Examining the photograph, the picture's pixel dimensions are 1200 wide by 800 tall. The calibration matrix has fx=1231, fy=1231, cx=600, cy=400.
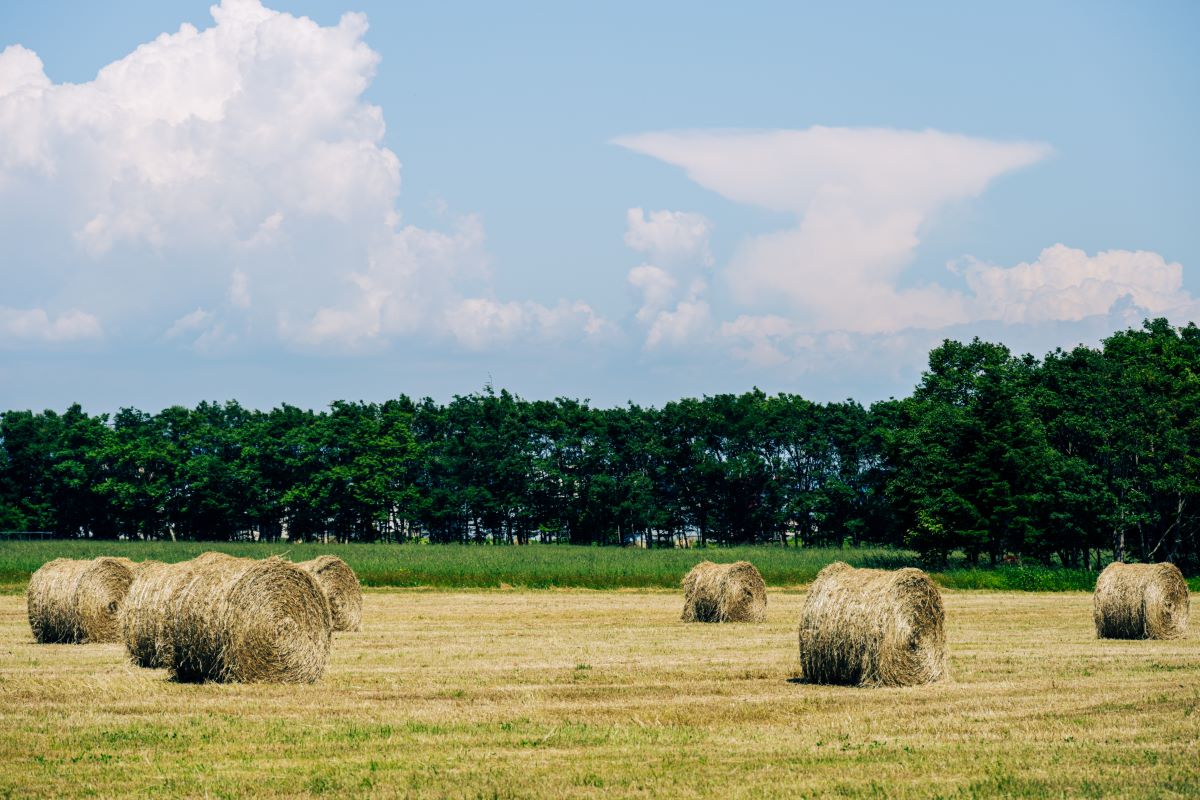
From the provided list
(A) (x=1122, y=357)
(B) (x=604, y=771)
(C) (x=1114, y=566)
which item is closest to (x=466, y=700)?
(B) (x=604, y=771)

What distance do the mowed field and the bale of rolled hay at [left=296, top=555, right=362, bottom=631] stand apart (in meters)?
4.33

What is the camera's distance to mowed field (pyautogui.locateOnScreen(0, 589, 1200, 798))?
11.3 m

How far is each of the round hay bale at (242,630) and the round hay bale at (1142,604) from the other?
17.2 meters

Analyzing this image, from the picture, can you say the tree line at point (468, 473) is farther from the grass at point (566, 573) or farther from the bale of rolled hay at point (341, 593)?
the bale of rolled hay at point (341, 593)

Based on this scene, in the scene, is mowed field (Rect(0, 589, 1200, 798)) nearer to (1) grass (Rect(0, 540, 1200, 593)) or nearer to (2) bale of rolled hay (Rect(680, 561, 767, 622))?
(2) bale of rolled hay (Rect(680, 561, 767, 622))

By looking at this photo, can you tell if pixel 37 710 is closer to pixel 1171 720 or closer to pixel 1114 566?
pixel 1171 720

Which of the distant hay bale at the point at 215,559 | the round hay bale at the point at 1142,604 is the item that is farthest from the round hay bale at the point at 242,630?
the round hay bale at the point at 1142,604

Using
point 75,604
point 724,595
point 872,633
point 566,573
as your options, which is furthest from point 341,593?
point 566,573

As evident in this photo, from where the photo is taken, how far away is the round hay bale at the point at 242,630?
58.8 feet

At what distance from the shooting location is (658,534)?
11275 cm

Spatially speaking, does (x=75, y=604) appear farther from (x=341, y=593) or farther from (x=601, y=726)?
(x=601, y=726)

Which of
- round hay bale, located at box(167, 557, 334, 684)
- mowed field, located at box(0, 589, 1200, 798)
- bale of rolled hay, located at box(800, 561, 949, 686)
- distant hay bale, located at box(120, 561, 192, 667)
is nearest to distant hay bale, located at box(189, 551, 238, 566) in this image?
distant hay bale, located at box(120, 561, 192, 667)

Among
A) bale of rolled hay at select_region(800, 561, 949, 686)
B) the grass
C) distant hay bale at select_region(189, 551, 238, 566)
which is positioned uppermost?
distant hay bale at select_region(189, 551, 238, 566)

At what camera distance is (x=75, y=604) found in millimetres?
24031
